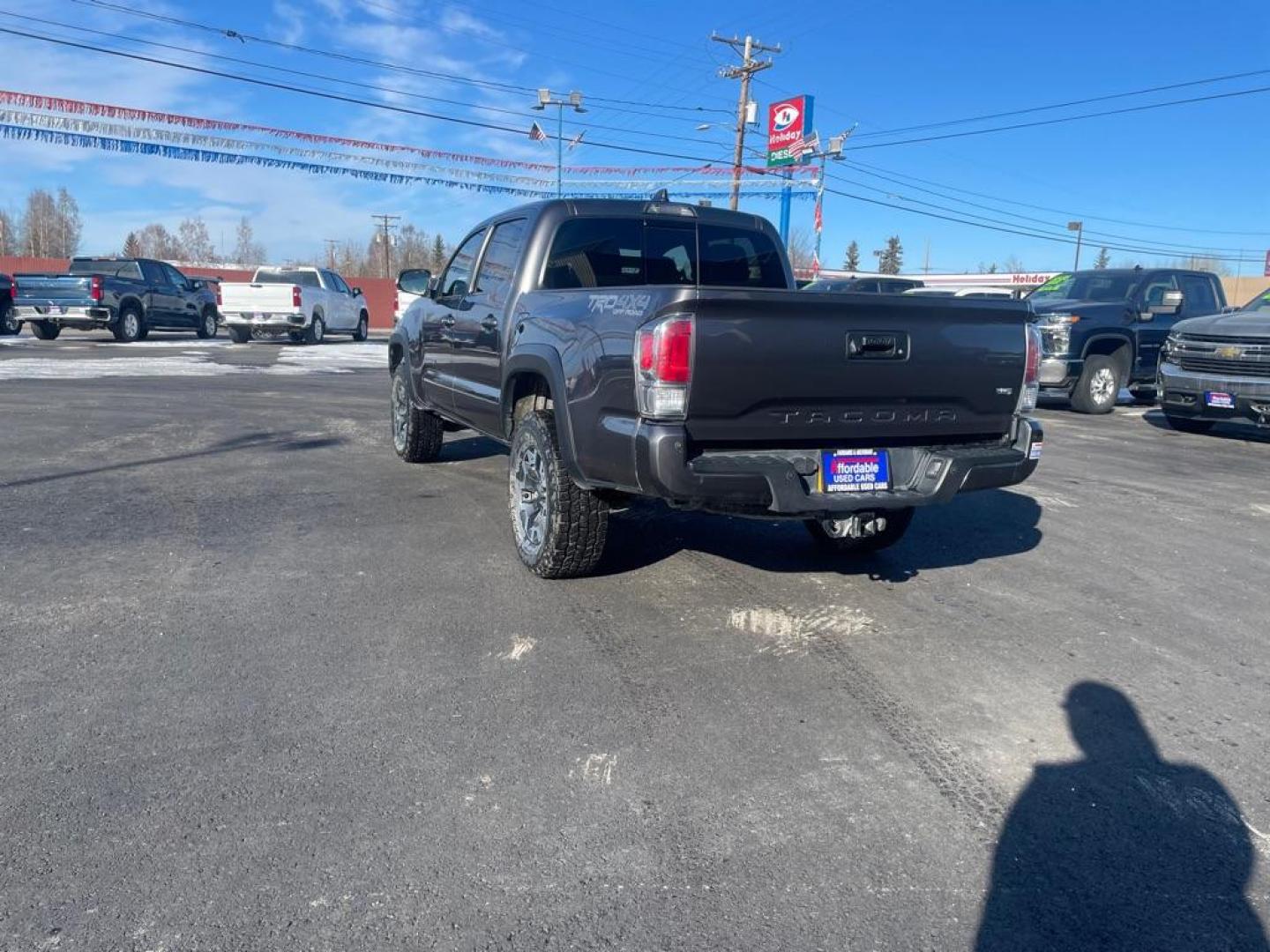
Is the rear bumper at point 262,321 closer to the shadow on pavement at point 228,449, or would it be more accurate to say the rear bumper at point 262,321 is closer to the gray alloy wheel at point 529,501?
the shadow on pavement at point 228,449

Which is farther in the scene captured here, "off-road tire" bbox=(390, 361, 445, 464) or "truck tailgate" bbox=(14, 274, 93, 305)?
"truck tailgate" bbox=(14, 274, 93, 305)

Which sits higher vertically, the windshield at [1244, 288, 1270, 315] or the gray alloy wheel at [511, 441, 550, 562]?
the windshield at [1244, 288, 1270, 315]

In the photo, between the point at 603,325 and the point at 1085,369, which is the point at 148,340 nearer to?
the point at 1085,369

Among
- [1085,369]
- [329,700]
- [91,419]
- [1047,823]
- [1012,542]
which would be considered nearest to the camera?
[1047,823]

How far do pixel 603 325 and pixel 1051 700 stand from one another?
7.72 ft

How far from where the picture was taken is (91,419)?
9.69 metres

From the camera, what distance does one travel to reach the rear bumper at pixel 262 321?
21.6 metres

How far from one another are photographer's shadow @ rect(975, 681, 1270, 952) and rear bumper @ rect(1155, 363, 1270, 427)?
830 cm

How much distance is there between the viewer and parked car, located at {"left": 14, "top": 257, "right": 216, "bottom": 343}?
19797 millimetres

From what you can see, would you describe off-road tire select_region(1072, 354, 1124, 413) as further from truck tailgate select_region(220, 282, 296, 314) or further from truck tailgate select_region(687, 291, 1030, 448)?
truck tailgate select_region(220, 282, 296, 314)

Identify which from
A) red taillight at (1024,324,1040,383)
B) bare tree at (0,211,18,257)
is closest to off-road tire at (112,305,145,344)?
red taillight at (1024,324,1040,383)

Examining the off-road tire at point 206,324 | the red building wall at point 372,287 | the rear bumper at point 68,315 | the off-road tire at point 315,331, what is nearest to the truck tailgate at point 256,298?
the off-road tire at point 315,331

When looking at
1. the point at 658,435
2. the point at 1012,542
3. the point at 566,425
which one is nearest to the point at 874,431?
the point at 658,435

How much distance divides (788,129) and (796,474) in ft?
114
